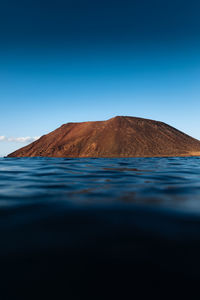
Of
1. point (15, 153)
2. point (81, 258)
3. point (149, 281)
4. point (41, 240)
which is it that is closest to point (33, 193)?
point (41, 240)

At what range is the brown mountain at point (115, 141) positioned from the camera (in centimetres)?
5234

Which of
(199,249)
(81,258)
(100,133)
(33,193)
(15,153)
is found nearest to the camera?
(81,258)

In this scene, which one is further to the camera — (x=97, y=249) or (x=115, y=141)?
(x=115, y=141)

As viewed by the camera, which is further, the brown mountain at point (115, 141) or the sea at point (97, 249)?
the brown mountain at point (115, 141)

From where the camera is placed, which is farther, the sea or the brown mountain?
the brown mountain

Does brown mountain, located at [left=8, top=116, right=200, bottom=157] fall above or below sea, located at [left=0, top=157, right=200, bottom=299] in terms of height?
above

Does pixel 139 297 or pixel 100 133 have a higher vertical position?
pixel 100 133

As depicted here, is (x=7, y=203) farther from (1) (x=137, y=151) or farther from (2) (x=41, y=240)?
(1) (x=137, y=151)

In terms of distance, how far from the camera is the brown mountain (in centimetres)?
5234

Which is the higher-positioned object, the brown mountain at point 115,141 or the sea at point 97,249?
the brown mountain at point 115,141

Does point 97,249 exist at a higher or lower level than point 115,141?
lower

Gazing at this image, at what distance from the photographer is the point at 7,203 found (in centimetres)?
442

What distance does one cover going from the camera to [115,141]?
2170 inches

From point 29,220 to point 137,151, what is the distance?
5015 cm
